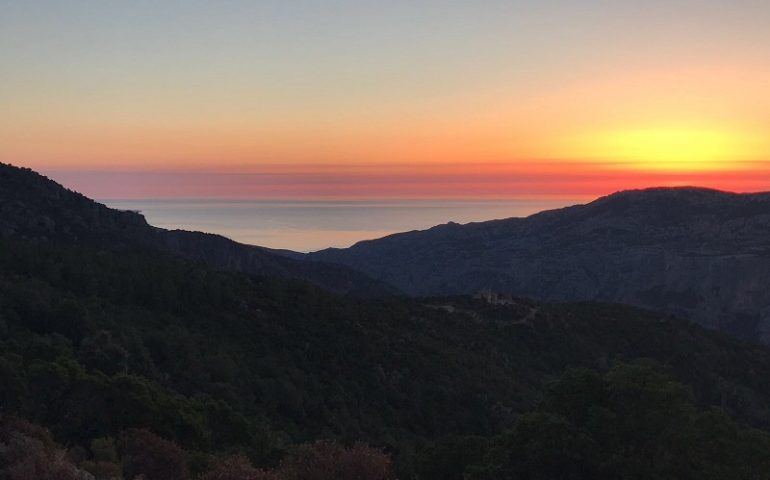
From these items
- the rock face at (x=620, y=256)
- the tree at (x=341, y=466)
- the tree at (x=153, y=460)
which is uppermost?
the tree at (x=341, y=466)

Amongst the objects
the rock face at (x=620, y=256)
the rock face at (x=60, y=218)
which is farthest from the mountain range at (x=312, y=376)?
the rock face at (x=620, y=256)

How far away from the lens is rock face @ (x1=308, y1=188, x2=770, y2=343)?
9981 centimetres

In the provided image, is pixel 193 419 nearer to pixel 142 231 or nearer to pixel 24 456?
pixel 24 456

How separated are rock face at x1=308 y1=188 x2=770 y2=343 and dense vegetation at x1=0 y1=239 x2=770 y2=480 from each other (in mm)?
47153

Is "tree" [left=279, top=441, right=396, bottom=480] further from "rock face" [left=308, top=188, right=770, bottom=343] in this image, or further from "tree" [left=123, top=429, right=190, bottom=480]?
"rock face" [left=308, top=188, right=770, bottom=343]

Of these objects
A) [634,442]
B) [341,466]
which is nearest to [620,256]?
[634,442]

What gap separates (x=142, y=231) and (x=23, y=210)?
511 inches

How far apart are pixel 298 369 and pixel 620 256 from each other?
97.1 m

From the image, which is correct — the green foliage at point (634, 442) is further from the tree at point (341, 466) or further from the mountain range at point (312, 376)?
the tree at point (341, 466)

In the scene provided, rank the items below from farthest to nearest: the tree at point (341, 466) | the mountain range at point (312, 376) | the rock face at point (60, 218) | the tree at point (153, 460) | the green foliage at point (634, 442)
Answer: the rock face at point (60, 218) → the mountain range at point (312, 376) → the green foliage at point (634, 442) → the tree at point (153, 460) → the tree at point (341, 466)

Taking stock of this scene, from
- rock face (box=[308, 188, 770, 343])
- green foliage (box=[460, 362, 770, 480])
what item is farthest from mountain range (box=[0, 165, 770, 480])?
rock face (box=[308, 188, 770, 343])

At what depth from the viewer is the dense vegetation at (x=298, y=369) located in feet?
48.2

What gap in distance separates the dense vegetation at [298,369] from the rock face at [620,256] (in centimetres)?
4715

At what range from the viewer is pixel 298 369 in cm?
3203
